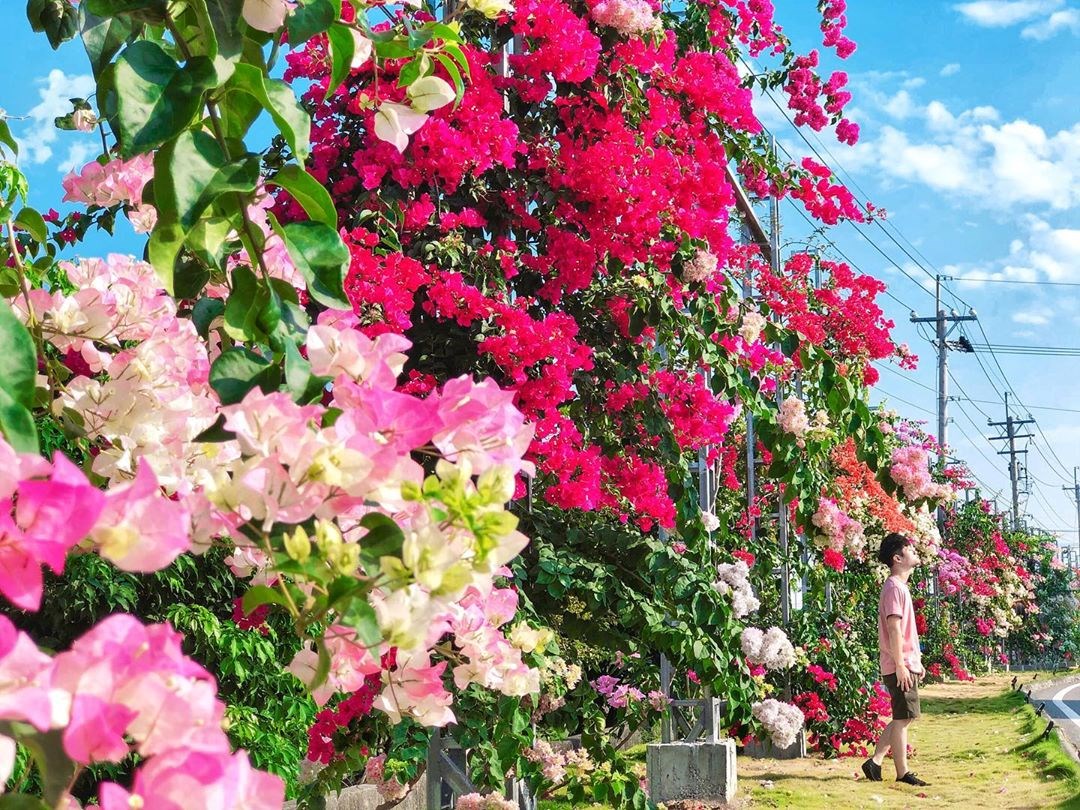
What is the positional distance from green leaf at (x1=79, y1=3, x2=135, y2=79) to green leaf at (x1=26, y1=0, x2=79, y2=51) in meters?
0.39

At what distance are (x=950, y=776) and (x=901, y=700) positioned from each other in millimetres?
968

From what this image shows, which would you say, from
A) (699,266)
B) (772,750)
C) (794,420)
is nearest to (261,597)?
(699,266)

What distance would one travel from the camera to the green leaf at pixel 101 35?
3.48 feet

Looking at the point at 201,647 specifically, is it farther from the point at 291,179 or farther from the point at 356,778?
the point at 291,179

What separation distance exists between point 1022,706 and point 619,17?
11868 mm

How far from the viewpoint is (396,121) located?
4.10 feet

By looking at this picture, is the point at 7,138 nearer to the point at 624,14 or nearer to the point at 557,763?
the point at 624,14

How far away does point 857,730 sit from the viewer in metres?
8.09

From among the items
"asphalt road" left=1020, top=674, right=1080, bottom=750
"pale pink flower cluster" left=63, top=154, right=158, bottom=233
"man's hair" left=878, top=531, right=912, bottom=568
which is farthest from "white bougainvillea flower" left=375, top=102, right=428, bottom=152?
"asphalt road" left=1020, top=674, right=1080, bottom=750

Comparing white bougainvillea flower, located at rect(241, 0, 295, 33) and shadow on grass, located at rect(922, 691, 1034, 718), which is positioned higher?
white bougainvillea flower, located at rect(241, 0, 295, 33)

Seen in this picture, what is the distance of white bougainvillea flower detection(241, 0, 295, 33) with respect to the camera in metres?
1.03

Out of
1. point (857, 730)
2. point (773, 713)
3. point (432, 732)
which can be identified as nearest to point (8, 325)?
point (432, 732)

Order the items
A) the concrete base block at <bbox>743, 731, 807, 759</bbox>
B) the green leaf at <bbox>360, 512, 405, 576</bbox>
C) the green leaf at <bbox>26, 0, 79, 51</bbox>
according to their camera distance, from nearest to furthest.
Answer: the green leaf at <bbox>360, 512, 405, 576</bbox> < the green leaf at <bbox>26, 0, 79, 51</bbox> < the concrete base block at <bbox>743, 731, 807, 759</bbox>

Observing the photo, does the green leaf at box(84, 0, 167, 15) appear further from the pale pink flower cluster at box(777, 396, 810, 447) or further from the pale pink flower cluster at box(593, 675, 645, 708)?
the pale pink flower cluster at box(593, 675, 645, 708)
